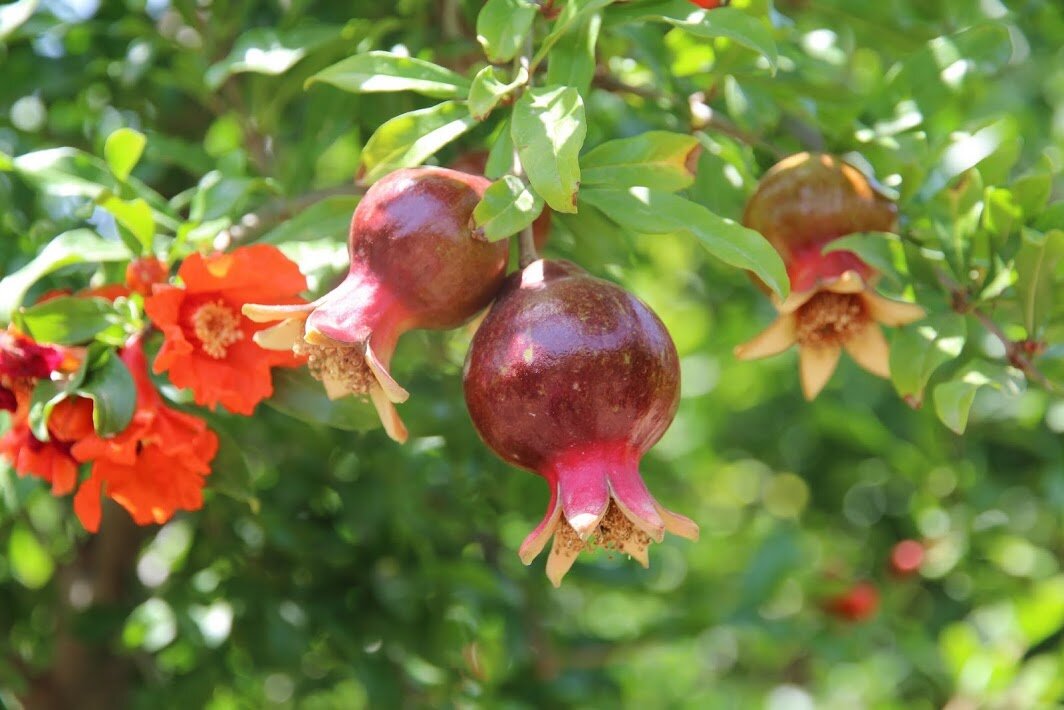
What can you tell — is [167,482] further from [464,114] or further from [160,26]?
[160,26]

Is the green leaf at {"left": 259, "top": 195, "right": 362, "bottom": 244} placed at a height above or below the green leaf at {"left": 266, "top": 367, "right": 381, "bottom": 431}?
above

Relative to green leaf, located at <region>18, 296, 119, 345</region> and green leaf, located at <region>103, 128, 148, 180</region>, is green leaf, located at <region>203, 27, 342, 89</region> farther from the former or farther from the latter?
green leaf, located at <region>18, 296, 119, 345</region>

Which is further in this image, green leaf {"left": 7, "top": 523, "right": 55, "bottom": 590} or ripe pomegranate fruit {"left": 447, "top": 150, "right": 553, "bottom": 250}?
green leaf {"left": 7, "top": 523, "right": 55, "bottom": 590}

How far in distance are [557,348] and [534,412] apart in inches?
2.2

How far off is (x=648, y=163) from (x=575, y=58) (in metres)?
0.14

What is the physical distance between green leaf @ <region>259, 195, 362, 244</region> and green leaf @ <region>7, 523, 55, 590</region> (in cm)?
109

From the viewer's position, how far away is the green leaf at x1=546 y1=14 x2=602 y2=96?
1113 mm

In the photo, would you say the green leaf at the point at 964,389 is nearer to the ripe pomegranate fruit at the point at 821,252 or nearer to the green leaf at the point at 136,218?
the ripe pomegranate fruit at the point at 821,252

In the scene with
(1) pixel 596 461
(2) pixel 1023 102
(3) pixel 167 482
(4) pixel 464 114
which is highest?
(4) pixel 464 114

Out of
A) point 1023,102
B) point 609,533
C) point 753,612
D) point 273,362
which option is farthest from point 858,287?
point 1023,102

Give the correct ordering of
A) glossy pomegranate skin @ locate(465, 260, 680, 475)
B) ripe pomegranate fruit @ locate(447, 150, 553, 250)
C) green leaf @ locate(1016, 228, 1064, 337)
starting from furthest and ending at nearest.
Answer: ripe pomegranate fruit @ locate(447, 150, 553, 250), green leaf @ locate(1016, 228, 1064, 337), glossy pomegranate skin @ locate(465, 260, 680, 475)

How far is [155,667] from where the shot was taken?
202cm

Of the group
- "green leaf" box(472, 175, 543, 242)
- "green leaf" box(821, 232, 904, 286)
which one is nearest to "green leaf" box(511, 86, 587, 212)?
"green leaf" box(472, 175, 543, 242)

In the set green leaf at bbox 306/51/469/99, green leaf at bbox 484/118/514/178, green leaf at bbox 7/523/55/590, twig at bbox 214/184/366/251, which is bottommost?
green leaf at bbox 7/523/55/590
